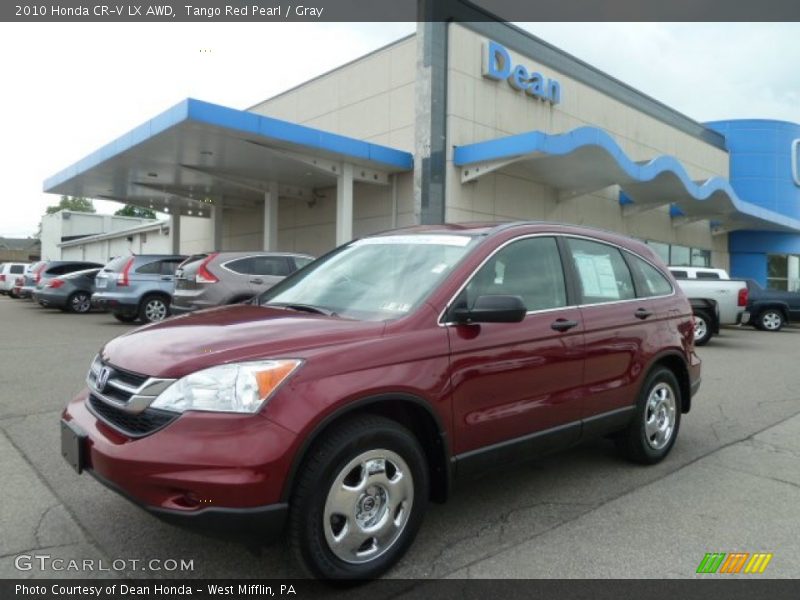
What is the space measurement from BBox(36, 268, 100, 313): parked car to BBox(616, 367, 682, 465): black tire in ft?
53.9

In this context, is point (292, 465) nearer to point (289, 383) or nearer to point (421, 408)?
point (289, 383)

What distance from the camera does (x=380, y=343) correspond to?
2939mm

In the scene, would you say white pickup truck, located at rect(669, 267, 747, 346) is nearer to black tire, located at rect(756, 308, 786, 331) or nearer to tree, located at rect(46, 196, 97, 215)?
black tire, located at rect(756, 308, 786, 331)

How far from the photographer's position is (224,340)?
2.86 m

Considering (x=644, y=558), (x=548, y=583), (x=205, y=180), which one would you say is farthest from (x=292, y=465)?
(x=205, y=180)

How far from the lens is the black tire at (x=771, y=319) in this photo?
18.3m

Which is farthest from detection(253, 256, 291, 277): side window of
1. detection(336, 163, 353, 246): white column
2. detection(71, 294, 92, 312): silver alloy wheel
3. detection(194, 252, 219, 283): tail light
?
detection(71, 294, 92, 312): silver alloy wheel

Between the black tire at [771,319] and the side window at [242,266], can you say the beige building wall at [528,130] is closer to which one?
the black tire at [771,319]

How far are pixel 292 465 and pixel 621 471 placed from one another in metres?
2.92

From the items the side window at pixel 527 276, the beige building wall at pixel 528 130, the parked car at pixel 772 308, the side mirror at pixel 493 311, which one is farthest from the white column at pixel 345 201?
the side mirror at pixel 493 311

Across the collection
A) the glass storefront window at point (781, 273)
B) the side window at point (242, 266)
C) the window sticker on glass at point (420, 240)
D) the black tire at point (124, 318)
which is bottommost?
the black tire at point (124, 318)

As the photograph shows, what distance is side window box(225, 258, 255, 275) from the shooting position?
11.0 meters

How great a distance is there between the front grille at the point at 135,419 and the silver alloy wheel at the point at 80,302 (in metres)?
16.5

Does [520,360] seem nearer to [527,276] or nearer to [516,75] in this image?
[527,276]
